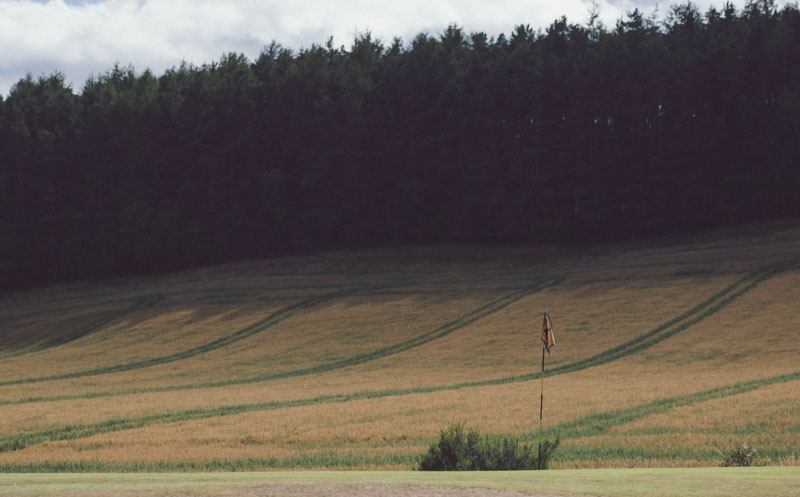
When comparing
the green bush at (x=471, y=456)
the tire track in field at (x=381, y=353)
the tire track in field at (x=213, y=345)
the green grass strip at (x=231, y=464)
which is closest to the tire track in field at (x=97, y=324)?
the tire track in field at (x=213, y=345)

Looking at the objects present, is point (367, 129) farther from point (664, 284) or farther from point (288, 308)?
point (664, 284)

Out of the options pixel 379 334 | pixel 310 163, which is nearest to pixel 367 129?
pixel 310 163

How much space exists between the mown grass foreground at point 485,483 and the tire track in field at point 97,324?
3918cm

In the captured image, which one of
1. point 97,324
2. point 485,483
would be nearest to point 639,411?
point 485,483

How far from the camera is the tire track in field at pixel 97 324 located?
50644 millimetres

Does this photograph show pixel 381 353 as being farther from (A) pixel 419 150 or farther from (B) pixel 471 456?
(A) pixel 419 150

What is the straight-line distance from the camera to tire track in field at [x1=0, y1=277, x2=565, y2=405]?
1372 inches

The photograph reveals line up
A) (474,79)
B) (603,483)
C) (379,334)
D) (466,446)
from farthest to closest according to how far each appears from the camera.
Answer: (474,79) < (379,334) < (466,446) < (603,483)

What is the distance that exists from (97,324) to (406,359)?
2530 cm

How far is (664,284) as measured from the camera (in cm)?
4778

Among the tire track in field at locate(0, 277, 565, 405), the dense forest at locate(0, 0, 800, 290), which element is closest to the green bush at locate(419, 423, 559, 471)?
the tire track in field at locate(0, 277, 565, 405)

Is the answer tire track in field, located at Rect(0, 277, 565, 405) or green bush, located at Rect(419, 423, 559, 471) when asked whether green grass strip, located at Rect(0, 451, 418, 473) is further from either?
tire track in field, located at Rect(0, 277, 565, 405)

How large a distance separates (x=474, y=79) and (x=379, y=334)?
34349 mm

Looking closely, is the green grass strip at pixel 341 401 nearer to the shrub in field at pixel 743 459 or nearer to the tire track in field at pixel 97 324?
the shrub in field at pixel 743 459
